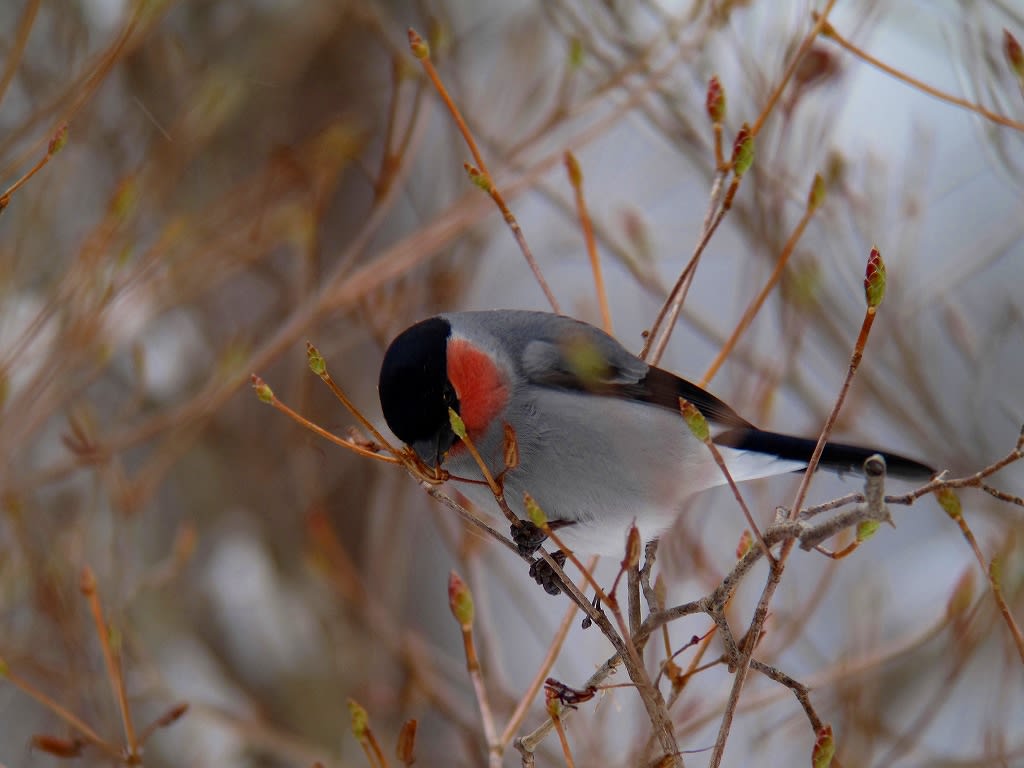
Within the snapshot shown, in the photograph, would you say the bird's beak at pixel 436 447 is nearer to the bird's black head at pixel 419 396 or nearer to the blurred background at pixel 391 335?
the bird's black head at pixel 419 396

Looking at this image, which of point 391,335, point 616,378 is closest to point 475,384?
point 616,378

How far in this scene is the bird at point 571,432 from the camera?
7.94 feet

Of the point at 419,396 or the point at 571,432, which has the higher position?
the point at 571,432

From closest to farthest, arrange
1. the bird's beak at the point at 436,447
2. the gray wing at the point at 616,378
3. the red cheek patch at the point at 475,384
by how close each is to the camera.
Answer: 1. the bird's beak at the point at 436,447
2. the red cheek patch at the point at 475,384
3. the gray wing at the point at 616,378

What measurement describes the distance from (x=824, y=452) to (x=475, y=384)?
34.7 inches

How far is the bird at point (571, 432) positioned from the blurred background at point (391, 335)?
0.25 m

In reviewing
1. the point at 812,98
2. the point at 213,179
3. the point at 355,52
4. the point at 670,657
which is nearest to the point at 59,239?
the point at 213,179

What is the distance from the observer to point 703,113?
3.54 meters

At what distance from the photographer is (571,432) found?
2572 millimetres

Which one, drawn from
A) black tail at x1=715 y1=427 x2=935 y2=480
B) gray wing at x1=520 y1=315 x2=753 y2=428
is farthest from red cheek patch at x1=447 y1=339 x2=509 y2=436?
black tail at x1=715 y1=427 x2=935 y2=480

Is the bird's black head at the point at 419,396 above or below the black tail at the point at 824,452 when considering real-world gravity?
below

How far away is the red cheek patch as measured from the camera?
99.8 inches

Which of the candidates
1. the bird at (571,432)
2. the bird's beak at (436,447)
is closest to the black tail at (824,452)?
the bird at (571,432)

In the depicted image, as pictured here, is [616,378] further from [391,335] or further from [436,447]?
[391,335]
